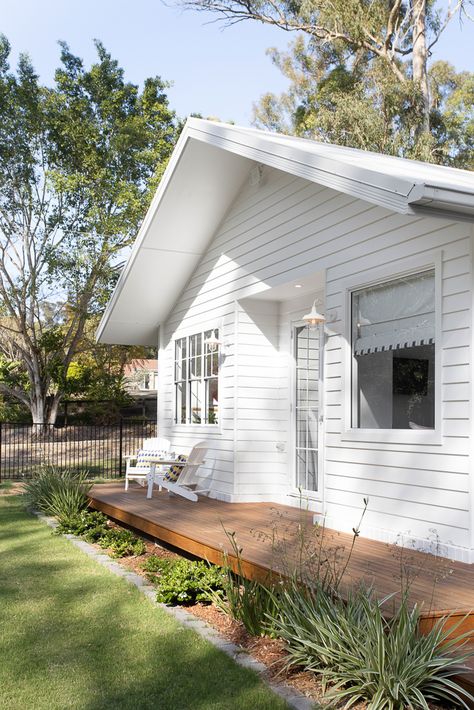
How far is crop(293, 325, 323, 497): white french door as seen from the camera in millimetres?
8219

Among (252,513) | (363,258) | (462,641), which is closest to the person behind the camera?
(462,641)

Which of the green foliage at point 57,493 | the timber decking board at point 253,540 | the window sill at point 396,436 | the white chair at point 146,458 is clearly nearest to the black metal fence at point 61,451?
the white chair at point 146,458

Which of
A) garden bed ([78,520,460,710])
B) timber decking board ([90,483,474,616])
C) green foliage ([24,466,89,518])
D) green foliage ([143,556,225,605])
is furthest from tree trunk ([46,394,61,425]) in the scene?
garden bed ([78,520,460,710])

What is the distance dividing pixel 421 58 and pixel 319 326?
14.8 metres

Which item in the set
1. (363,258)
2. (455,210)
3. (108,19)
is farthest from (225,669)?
(108,19)

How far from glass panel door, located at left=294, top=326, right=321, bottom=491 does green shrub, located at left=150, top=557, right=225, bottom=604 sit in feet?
9.41

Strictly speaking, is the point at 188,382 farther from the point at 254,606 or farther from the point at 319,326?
the point at 254,606

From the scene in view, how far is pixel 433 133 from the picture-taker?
20.6m

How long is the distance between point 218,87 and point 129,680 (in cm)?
2189

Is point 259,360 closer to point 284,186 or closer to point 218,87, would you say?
point 284,186

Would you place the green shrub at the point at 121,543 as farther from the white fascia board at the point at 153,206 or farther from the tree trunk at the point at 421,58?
the tree trunk at the point at 421,58

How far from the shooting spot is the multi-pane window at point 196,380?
9805 mm

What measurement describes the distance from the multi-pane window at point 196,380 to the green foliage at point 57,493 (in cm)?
185

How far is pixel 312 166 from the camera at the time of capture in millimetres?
5824
